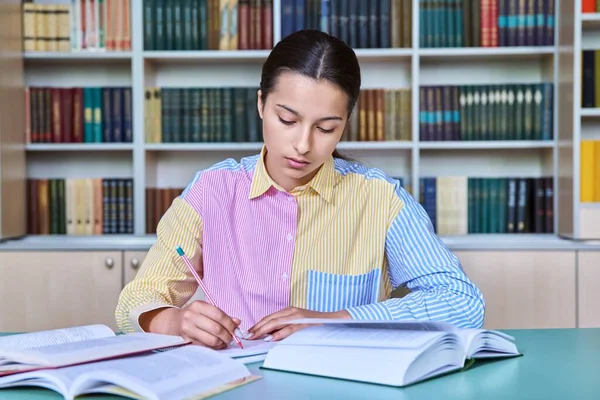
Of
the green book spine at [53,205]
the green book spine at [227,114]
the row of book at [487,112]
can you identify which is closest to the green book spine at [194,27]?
the green book spine at [227,114]

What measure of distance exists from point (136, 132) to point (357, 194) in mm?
1578

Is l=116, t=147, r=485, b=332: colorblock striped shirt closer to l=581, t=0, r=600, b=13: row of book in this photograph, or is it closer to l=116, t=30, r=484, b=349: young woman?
l=116, t=30, r=484, b=349: young woman

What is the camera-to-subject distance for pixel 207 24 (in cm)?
308

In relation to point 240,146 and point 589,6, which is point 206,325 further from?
point 589,6

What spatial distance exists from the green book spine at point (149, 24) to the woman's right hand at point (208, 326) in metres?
2.04

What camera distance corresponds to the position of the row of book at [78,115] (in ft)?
10.2

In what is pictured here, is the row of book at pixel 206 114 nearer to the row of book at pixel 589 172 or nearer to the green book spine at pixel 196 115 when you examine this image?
the green book spine at pixel 196 115

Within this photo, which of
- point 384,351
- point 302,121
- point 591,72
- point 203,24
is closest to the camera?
point 384,351

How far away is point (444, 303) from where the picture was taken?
1441 millimetres

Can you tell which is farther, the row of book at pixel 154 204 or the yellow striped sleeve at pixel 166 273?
the row of book at pixel 154 204

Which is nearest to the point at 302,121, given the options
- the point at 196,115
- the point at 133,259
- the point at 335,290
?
the point at 335,290

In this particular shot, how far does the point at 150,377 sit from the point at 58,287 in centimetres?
211

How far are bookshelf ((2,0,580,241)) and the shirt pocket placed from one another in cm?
142

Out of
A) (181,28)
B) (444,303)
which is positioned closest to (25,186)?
(181,28)
